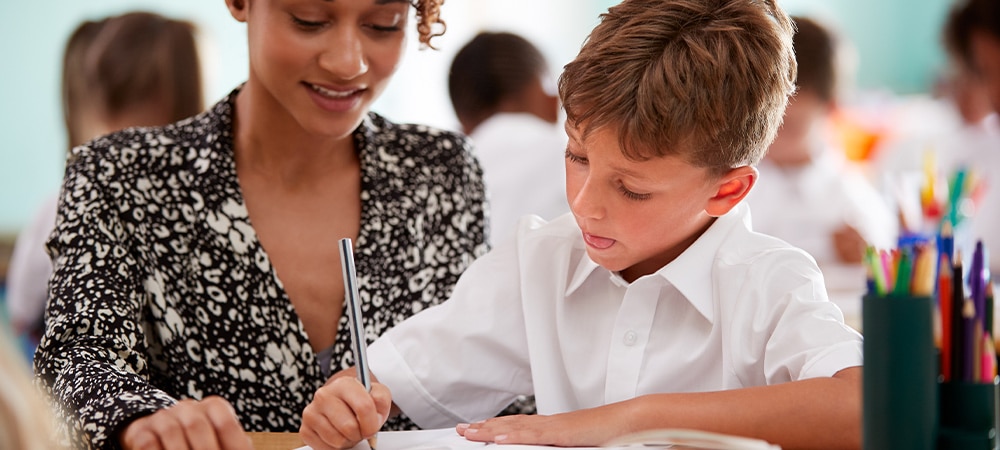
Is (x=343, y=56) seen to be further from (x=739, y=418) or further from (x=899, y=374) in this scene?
(x=899, y=374)

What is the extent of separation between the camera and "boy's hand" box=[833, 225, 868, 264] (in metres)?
2.73

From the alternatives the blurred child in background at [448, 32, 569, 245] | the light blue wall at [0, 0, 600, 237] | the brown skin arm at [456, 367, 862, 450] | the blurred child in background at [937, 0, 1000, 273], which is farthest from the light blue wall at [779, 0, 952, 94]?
the brown skin arm at [456, 367, 862, 450]

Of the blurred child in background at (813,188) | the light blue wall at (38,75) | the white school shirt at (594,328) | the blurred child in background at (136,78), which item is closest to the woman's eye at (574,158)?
the white school shirt at (594,328)

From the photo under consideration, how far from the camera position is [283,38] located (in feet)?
4.14

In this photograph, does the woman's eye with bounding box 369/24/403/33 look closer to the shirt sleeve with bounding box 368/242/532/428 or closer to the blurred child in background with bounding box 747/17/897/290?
the shirt sleeve with bounding box 368/242/532/428

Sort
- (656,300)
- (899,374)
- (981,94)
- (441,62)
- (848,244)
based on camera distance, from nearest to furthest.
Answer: (899,374) < (656,300) < (848,244) < (981,94) < (441,62)

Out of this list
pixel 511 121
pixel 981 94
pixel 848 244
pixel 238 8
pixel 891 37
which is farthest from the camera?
pixel 891 37

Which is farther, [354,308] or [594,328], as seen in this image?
[594,328]

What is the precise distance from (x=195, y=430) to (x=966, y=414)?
58cm

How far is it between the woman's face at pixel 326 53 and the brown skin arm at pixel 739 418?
53 cm

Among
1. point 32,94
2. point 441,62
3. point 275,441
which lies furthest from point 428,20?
point 441,62

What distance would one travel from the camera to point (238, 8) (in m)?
1.37

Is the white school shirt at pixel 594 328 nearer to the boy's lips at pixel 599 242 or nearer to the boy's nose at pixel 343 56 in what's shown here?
the boy's lips at pixel 599 242

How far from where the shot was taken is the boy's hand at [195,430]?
86cm
